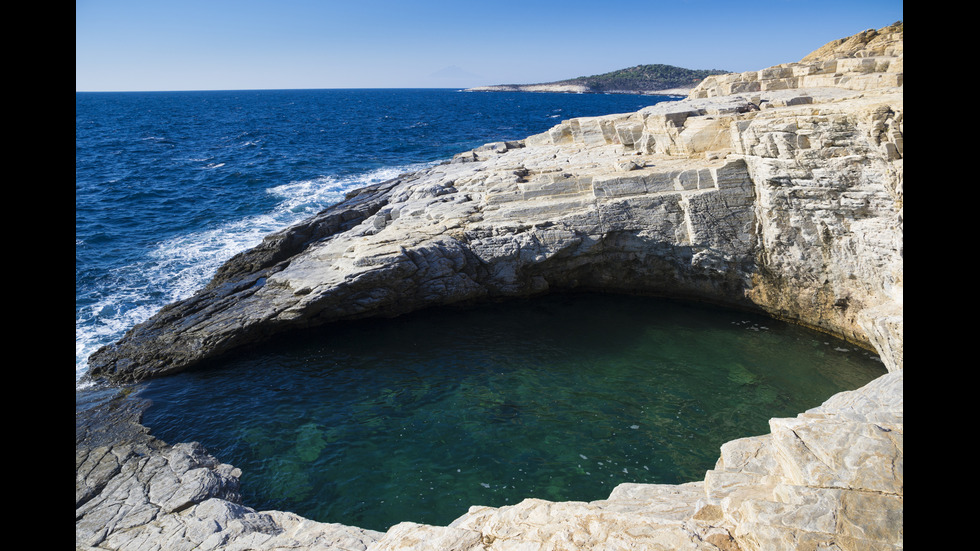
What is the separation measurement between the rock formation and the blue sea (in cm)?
429

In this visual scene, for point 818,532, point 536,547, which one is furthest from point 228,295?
point 818,532

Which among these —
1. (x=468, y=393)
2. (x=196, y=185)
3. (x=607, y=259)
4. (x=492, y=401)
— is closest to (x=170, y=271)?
(x=468, y=393)

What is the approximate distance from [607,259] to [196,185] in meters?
36.2

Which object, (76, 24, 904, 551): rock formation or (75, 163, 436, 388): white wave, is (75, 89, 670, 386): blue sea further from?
(76, 24, 904, 551): rock formation

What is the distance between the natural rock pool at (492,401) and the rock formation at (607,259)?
42.6 inches

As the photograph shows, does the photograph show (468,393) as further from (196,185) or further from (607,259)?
(196,185)

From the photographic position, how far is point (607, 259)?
74.0 feet

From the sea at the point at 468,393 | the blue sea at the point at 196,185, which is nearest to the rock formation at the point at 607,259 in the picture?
the sea at the point at 468,393

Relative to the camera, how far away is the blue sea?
1001 inches

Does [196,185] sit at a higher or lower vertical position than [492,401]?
higher

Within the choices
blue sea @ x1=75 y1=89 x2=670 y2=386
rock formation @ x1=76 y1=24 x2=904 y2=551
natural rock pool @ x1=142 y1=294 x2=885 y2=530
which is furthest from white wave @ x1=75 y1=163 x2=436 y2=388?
natural rock pool @ x1=142 y1=294 x2=885 y2=530

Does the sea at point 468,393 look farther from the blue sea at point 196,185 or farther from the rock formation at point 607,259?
the rock formation at point 607,259

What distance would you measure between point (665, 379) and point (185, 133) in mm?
80626

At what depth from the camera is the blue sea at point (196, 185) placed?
25422 millimetres
